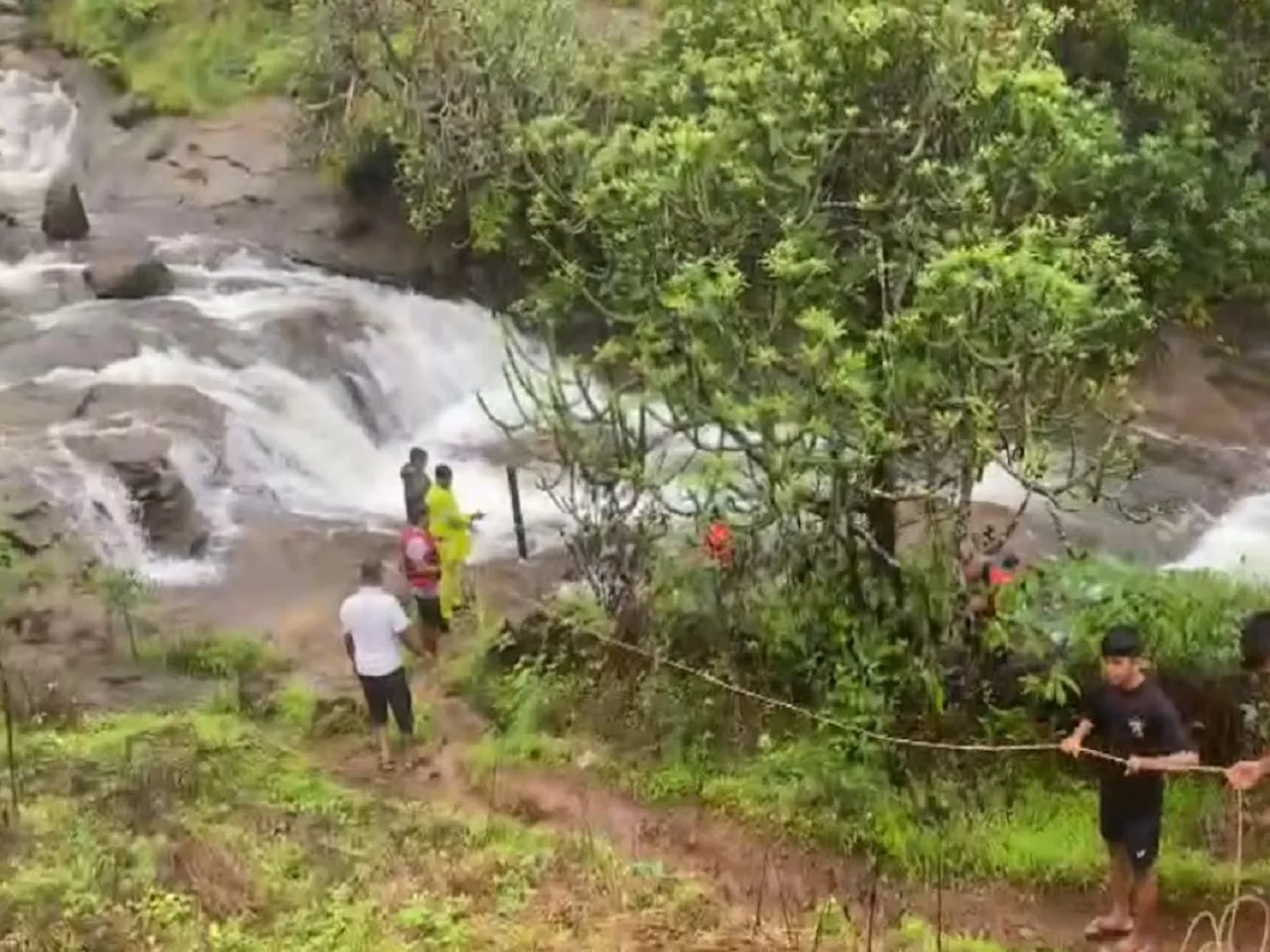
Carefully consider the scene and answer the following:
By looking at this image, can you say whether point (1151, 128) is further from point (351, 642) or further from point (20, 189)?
point (20, 189)

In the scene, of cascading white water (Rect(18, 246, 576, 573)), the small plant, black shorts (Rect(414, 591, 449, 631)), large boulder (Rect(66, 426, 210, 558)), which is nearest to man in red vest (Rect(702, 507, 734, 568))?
black shorts (Rect(414, 591, 449, 631))

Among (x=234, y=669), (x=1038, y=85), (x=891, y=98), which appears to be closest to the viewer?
(x=1038, y=85)

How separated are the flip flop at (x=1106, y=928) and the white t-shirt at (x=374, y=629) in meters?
4.02

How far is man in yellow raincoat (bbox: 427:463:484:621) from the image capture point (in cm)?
1165

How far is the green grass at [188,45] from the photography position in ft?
80.6

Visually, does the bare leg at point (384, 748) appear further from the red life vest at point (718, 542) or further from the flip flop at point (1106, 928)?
the flip flop at point (1106, 928)

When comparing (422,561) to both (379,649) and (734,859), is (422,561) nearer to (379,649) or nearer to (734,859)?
(379,649)

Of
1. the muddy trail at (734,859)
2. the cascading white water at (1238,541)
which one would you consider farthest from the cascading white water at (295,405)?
the cascading white water at (1238,541)

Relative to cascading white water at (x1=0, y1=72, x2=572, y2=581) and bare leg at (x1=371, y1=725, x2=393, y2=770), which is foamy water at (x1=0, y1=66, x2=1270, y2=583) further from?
bare leg at (x1=371, y1=725, x2=393, y2=770)

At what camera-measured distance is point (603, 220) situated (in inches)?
374

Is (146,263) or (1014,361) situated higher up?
(1014,361)

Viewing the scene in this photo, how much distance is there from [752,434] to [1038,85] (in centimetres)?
230

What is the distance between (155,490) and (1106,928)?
10.1 metres

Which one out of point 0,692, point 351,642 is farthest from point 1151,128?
point 0,692
